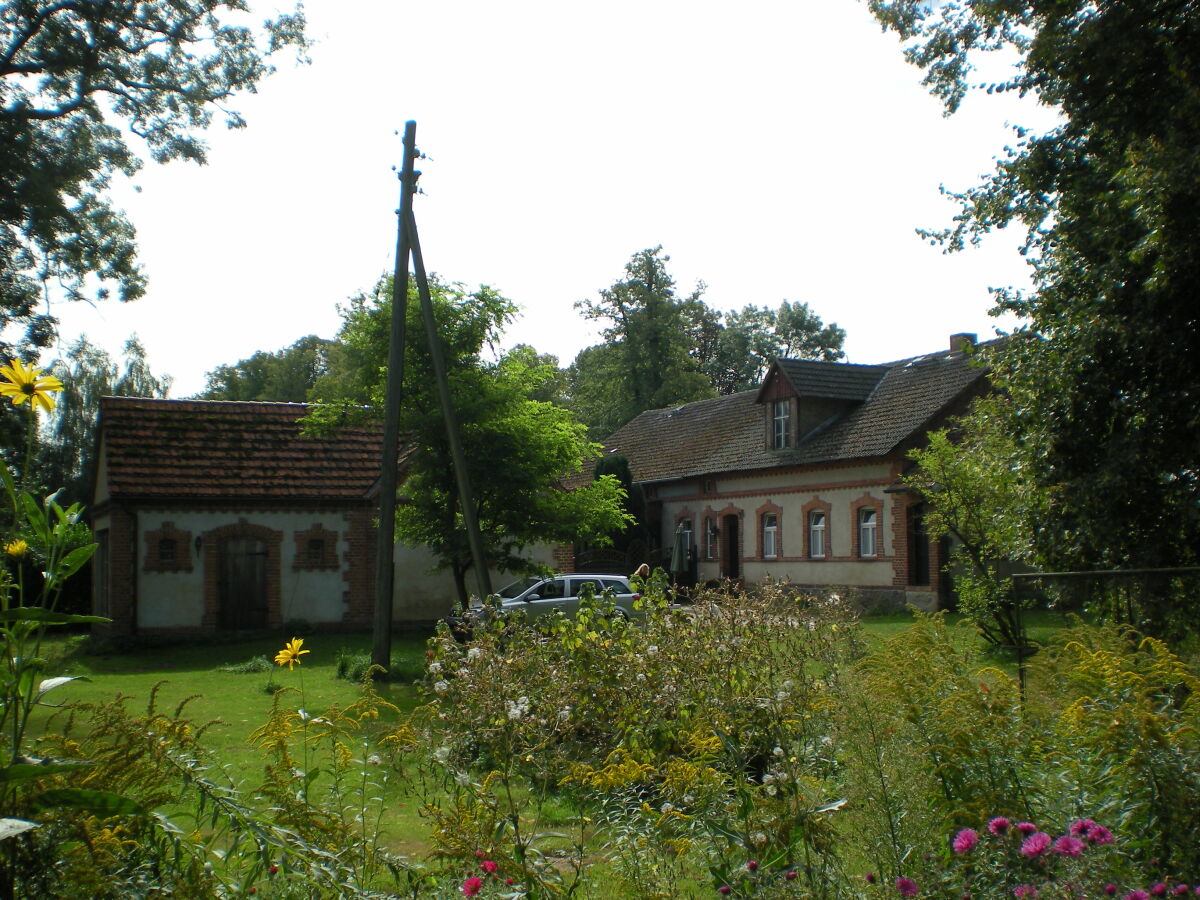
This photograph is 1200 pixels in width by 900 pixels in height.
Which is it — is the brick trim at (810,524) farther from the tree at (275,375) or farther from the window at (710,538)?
the tree at (275,375)

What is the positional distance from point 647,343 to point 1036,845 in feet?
185

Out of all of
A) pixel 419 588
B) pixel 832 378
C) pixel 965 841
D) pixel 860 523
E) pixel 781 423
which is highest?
pixel 832 378

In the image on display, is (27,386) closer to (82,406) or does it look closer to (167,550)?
(167,550)

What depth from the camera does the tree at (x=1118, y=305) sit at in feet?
36.6

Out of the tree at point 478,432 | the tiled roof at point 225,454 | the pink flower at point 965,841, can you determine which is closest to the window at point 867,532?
the tree at point 478,432

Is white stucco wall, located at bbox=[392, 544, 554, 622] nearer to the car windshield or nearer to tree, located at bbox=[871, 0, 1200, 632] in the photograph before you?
the car windshield

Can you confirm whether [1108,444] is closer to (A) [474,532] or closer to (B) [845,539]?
(A) [474,532]

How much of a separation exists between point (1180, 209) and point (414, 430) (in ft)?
41.6

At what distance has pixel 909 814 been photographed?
14.8ft

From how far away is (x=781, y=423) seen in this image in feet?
117

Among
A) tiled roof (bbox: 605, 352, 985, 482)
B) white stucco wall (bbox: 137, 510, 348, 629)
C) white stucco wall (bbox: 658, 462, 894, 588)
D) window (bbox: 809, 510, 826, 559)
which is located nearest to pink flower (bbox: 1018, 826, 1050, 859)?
white stucco wall (bbox: 137, 510, 348, 629)

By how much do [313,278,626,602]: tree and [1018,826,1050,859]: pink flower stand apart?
1521 centimetres

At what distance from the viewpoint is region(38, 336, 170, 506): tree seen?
1772 inches

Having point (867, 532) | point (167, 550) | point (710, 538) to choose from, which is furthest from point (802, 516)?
point (167, 550)
